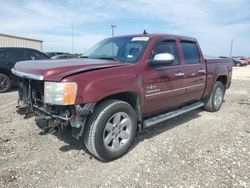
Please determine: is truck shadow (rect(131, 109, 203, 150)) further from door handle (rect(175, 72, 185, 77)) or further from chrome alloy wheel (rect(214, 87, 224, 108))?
door handle (rect(175, 72, 185, 77))

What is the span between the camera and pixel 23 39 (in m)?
25.9

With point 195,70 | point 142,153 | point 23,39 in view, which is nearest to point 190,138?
point 142,153

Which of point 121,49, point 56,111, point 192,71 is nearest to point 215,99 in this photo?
point 192,71

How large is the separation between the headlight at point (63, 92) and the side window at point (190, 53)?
2.69 meters

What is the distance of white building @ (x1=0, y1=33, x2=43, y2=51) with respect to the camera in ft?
75.8

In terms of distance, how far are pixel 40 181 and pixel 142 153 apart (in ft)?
5.01

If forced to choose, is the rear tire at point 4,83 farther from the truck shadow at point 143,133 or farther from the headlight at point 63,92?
the headlight at point 63,92

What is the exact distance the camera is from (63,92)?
2676 millimetres

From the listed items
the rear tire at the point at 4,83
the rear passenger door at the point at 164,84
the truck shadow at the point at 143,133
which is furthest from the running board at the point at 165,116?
the rear tire at the point at 4,83

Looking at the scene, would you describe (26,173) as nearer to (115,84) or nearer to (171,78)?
(115,84)

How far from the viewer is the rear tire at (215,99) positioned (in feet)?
19.1

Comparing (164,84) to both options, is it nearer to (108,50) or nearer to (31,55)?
(108,50)

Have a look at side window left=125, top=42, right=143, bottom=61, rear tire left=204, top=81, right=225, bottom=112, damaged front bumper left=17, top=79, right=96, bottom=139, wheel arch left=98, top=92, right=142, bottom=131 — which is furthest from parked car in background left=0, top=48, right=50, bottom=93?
rear tire left=204, top=81, right=225, bottom=112

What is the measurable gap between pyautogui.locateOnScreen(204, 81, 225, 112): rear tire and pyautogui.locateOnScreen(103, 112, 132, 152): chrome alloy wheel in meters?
3.21
